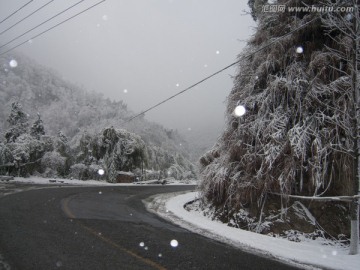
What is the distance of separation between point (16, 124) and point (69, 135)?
125 feet

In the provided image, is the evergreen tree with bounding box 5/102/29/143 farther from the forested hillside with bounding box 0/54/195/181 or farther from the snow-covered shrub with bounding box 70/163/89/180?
the snow-covered shrub with bounding box 70/163/89/180

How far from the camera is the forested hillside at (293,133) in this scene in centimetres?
825

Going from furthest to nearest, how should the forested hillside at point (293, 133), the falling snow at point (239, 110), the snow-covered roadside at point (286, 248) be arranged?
1. the falling snow at point (239, 110)
2. the forested hillside at point (293, 133)
3. the snow-covered roadside at point (286, 248)

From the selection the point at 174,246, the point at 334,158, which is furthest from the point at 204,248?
the point at 334,158

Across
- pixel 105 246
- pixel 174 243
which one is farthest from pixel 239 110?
pixel 105 246

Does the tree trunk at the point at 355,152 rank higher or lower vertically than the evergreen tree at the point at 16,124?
lower

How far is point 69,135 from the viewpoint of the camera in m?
68.9

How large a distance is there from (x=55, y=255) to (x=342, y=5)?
31.6 ft

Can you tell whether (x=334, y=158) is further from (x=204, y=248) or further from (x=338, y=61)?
(x=204, y=248)

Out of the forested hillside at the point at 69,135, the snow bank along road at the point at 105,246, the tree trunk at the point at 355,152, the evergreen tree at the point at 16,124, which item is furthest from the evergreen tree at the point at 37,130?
the tree trunk at the point at 355,152

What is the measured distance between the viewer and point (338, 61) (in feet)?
30.0

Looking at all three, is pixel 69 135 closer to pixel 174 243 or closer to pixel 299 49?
pixel 299 49

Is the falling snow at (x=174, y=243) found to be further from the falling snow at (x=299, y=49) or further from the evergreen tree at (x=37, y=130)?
the evergreen tree at (x=37, y=130)

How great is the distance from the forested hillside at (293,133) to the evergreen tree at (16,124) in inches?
1012
